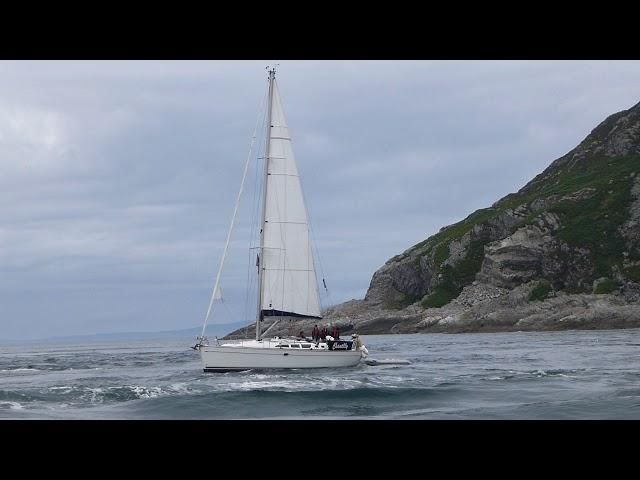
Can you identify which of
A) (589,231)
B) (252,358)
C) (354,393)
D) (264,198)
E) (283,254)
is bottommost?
(354,393)

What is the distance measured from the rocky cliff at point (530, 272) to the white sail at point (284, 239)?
3574 inches

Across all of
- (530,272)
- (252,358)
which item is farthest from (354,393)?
(530,272)

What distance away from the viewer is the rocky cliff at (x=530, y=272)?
479 feet

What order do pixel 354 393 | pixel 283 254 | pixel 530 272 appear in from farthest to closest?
1. pixel 530 272
2. pixel 283 254
3. pixel 354 393

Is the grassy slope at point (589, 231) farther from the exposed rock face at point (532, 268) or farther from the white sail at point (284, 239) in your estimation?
the white sail at point (284, 239)

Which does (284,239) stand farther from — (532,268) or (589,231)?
(589,231)

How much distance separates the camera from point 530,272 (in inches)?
6412

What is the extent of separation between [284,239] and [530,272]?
120 meters
